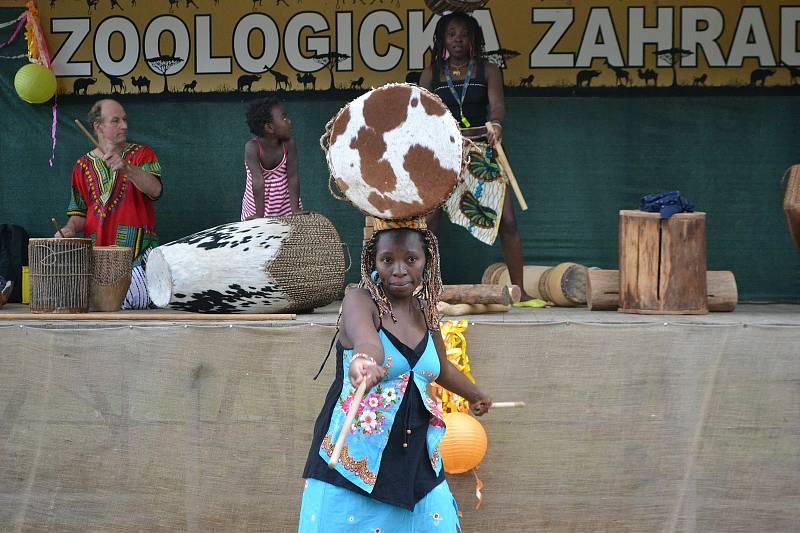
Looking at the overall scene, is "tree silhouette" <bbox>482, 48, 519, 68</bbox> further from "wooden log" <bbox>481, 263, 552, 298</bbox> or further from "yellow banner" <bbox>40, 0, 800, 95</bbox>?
"wooden log" <bbox>481, 263, 552, 298</bbox>

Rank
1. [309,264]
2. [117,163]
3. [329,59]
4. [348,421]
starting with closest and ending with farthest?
1. [348,421]
2. [309,264]
3. [117,163]
4. [329,59]

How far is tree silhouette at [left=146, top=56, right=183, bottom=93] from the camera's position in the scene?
283 inches

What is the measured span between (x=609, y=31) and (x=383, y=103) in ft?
13.1

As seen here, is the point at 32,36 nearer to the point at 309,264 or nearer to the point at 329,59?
the point at 329,59

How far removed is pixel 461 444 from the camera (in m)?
4.28

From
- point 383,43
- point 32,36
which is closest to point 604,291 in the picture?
point 383,43

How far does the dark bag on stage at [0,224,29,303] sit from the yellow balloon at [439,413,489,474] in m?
3.63

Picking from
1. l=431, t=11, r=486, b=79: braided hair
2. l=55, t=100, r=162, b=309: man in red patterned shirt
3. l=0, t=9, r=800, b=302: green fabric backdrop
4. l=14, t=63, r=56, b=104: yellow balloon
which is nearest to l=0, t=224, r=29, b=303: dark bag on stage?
l=0, t=9, r=800, b=302: green fabric backdrop

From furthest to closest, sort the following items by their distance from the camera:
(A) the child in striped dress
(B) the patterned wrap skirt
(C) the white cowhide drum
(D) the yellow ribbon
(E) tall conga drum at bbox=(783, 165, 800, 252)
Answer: (D) the yellow ribbon
(A) the child in striped dress
(E) tall conga drum at bbox=(783, 165, 800, 252)
(C) the white cowhide drum
(B) the patterned wrap skirt

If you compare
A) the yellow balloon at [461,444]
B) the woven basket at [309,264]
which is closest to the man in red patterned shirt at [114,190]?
the woven basket at [309,264]

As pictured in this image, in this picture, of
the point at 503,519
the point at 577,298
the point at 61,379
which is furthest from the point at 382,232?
the point at 577,298

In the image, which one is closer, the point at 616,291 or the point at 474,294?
the point at 474,294

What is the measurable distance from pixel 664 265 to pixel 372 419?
276 centimetres

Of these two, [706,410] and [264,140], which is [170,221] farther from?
[706,410]
